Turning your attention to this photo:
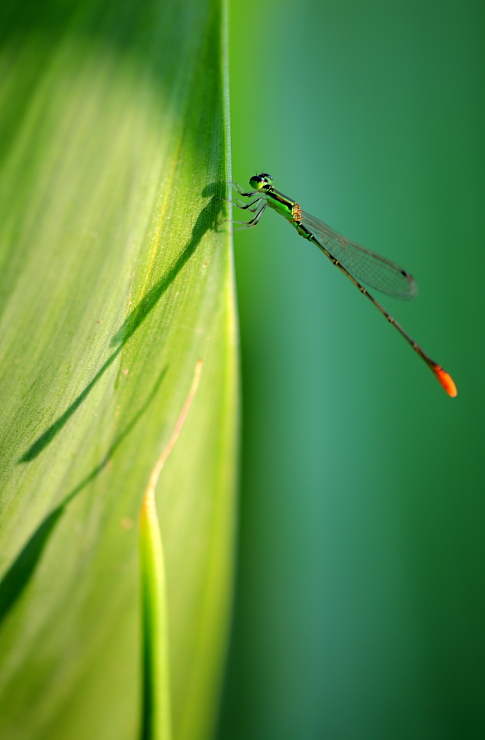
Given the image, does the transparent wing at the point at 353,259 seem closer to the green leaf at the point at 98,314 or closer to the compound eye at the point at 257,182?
the compound eye at the point at 257,182

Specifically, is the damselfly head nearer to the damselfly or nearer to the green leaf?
the damselfly

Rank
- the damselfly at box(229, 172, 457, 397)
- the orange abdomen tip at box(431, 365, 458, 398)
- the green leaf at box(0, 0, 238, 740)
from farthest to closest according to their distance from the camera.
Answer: the damselfly at box(229, 172, 457, 397), the orange abdomen tip at box(431, 365, 458, 398), the green leaf at box(0, 0, 238, 740)

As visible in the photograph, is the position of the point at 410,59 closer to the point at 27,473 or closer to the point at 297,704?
the point at 27,473

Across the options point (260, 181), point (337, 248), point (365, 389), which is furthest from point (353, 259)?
point (365, 389)

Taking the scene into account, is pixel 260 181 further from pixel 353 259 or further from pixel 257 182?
pixel 353 259

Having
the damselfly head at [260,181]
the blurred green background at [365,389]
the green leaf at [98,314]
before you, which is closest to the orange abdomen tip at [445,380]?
the blurred green background at [365,389]

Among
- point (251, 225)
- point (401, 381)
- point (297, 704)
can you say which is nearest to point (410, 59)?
point (251, 225)

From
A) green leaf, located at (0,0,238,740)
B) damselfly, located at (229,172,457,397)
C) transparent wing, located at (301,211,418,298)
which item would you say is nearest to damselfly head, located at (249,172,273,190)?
damselfly, located at (229,172,457,397)
